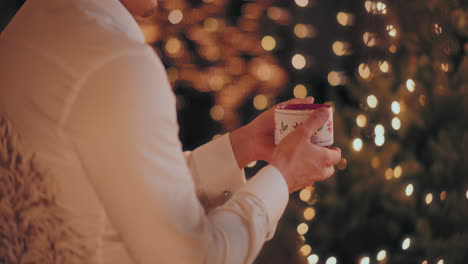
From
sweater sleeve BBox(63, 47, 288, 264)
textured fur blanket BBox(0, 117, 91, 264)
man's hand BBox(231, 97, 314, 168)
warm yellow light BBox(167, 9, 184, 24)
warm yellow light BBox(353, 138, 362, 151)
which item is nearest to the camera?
sweater sleeve BBox(63, 47, 288, 264)

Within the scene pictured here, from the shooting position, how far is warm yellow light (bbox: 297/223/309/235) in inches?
71.8

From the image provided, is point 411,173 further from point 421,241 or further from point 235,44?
point 235,44

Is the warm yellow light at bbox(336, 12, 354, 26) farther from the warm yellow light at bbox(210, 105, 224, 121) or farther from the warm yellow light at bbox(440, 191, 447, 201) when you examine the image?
the warm yellow light at bbox(440, 191, 447, 201)

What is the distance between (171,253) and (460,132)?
60.5 inches

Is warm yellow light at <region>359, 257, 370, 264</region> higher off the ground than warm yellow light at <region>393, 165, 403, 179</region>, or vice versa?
warm yellow light at <region>393, 165, 403, 179</region>

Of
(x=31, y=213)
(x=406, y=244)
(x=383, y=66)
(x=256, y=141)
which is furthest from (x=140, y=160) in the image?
(x=406, y=244)

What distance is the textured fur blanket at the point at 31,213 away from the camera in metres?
0.86

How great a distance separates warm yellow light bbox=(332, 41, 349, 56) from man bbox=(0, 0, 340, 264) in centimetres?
131

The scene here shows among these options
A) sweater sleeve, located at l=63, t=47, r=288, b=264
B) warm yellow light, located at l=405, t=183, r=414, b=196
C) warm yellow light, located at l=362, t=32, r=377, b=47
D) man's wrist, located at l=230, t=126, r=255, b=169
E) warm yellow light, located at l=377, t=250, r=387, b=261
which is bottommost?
warm yellow light, located at l=377, t=250, r=387, b=261

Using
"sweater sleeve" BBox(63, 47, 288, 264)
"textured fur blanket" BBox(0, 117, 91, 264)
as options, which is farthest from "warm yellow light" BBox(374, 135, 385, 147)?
"textured fur blanket" BBox(0, 117, 91, 264)

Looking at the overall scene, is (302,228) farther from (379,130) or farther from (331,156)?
(331,156)

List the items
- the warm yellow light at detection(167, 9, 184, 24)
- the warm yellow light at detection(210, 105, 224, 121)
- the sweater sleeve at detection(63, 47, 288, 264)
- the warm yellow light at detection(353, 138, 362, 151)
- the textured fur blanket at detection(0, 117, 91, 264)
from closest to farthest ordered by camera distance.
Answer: the sweater sleeve at detection(63, 47, 288, 264) < the textured fur blanket at detection(0, 117, 91, 264) < the warm yellow light at detection(353, 138, 362, 151) < the warm yellow light at detection(167, 9, 184, 24) < the warm yellow light at detection(210, 105, 224, 121)

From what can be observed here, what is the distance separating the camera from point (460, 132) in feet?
6.43

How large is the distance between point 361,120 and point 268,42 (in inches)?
20.4
